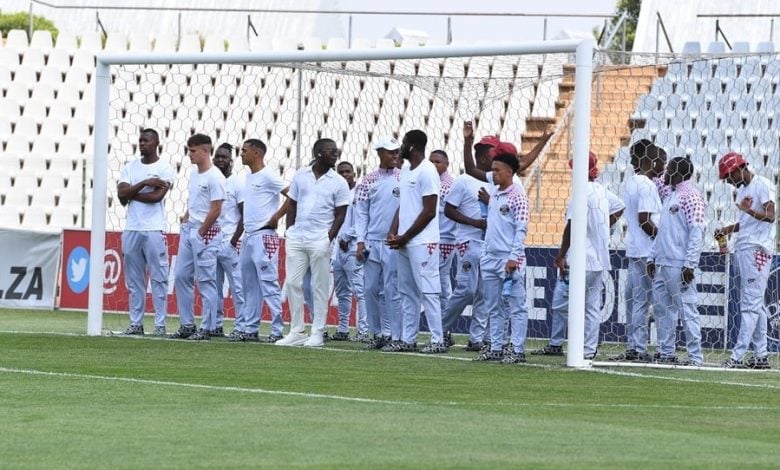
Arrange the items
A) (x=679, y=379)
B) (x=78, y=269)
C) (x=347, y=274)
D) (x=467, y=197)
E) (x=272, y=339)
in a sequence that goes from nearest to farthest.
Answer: (x=679, y=379)
(x=467, y=197)
(x=272, y=339)
(x=347, y=274)
(x=78, y=269)

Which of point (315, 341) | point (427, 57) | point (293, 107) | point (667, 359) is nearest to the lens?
point (667, 359)

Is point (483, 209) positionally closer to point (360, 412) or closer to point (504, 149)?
point (504, 149)

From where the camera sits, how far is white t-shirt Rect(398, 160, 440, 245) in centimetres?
1477

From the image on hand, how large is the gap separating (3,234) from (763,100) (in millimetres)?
11399

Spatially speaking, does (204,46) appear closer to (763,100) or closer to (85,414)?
(763,100)

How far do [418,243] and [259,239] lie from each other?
6.82 feet

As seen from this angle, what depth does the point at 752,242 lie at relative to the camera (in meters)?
14.0

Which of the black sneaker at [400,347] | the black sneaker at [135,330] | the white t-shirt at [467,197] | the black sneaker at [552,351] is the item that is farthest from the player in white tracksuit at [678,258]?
the black sneaker at [135,330]

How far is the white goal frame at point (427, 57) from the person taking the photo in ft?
43.8

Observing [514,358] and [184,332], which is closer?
[514,358]

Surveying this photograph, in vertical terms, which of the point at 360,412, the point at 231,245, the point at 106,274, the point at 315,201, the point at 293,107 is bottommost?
the point at 360,412

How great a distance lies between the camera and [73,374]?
38.9 ft

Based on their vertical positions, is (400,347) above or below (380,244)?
below

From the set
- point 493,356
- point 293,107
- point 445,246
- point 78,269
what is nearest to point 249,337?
point 445,246
